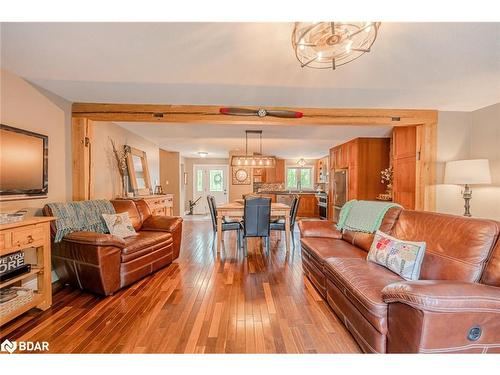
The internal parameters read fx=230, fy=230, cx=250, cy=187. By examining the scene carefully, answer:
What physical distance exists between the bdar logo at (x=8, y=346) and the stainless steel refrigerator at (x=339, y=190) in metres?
5.94

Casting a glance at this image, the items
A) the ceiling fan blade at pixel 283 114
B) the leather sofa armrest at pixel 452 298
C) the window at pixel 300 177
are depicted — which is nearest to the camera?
the leather sofa armrest at pixel 452 298

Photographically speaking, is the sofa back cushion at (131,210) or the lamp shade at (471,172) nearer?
the lamp shade at (471,172)

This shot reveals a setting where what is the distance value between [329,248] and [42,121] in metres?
3.50

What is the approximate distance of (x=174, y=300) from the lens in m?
2.27

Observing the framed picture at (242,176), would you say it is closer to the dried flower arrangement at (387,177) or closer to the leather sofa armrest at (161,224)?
the dried flower arrangement at (387,177)

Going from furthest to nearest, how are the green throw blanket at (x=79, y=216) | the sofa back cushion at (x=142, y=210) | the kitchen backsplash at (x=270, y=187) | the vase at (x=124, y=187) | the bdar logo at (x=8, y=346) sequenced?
the kitchen backsplash at (x=270, y=187)
the vase at (x=124, y=187)
the sofa back cushion at (x=142, y=210)
the green throw blanket at (x=79, y=216)
the bdar logo at (x=8, y=346)

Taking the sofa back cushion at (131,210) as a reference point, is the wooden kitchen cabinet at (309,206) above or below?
below

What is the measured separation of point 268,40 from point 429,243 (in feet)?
6.59

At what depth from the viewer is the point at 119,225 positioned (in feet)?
9.74

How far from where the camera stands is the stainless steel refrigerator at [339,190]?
19.5ft

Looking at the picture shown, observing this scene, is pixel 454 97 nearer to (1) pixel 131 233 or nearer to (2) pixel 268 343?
(2) pixel 268 343

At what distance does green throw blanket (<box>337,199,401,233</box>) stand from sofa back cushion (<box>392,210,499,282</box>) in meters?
0.54

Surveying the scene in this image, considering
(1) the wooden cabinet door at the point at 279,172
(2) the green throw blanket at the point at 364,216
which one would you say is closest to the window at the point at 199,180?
(1) the wooden cabinet door at the point at 279,172

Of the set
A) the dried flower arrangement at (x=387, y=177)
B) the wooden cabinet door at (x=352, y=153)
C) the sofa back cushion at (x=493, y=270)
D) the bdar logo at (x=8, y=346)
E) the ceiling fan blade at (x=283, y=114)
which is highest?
the ceiling fan blade at (x=283, y=114)
